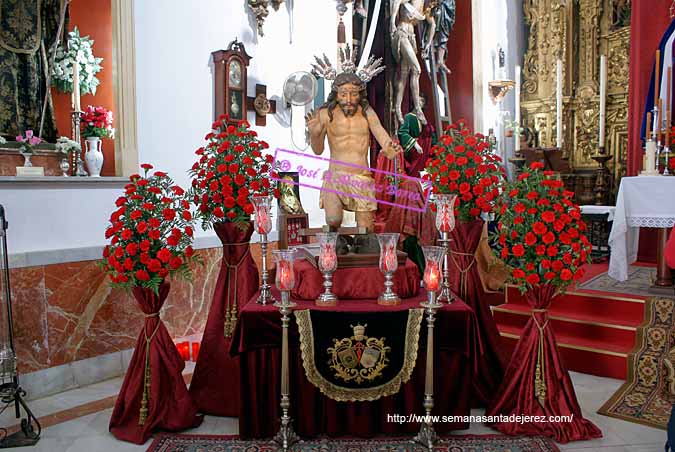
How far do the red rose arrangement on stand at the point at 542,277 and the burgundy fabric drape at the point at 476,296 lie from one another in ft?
1.14

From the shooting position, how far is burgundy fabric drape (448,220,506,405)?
3.67m

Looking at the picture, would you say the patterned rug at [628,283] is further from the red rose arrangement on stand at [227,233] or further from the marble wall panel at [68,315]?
the marble wall panel at [68,315]

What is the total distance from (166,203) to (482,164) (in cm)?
201

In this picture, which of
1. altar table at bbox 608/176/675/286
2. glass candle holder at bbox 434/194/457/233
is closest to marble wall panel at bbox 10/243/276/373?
glass candle holder at bbox 434/194/457/233

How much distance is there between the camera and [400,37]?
22.4ft

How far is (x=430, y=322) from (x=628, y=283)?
3.12 m

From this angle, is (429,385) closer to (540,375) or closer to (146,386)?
(540,375)

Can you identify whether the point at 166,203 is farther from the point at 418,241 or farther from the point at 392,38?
the point at 392,38

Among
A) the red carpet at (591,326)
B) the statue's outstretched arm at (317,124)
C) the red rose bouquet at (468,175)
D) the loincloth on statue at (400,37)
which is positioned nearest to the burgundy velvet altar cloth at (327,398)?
the red rose bouquet at (468,175)

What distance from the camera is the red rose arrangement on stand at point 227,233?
3.62 metres

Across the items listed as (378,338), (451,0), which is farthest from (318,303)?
(451,0)

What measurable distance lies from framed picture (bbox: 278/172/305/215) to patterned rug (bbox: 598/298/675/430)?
296 cm

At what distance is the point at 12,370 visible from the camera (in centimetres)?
329

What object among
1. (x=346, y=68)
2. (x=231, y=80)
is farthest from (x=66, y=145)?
(x=346, y=68)
